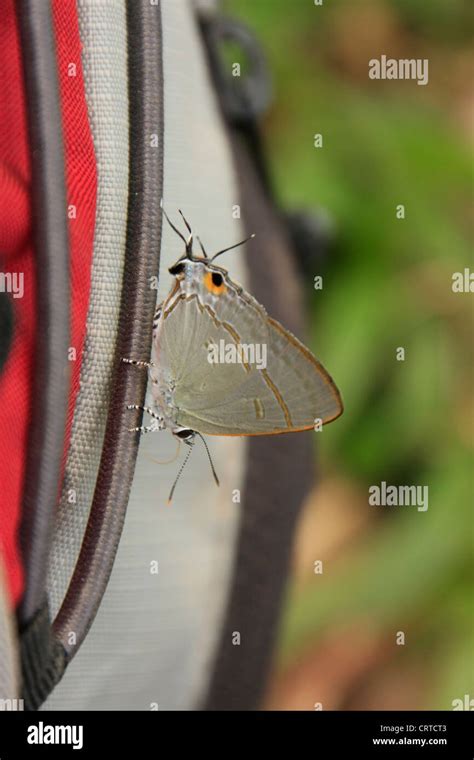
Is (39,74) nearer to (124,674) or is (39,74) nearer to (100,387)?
(100,387)

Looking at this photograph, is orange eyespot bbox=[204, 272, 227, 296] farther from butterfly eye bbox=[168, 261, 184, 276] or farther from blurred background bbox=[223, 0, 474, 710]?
blurred background bbox=[223, 0, 474, 710]

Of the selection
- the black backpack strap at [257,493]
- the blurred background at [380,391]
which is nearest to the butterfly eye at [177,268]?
the black backpack strap at [257,493]

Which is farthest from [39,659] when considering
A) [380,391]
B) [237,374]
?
[380,391]

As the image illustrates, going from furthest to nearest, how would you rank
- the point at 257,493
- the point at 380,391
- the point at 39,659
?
the point at 380,391 → the point at 257,493 → the point at 39,659

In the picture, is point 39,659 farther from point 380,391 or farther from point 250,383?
point 380,391

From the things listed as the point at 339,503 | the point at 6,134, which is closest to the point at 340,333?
the point at 339,503

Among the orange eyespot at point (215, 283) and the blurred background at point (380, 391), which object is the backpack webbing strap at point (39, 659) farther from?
the blurred background at point (380, 391)

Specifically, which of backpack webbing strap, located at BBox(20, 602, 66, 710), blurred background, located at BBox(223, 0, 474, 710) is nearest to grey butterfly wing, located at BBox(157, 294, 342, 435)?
backpack webbing strap, located at BBox(20, 602, 66, 710)
